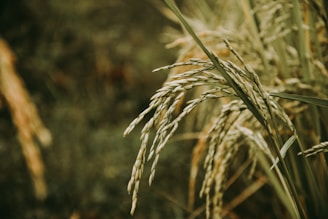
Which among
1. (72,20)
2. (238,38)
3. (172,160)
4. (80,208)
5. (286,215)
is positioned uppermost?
(72,20)

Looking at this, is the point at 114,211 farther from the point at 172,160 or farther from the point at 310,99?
the point at 310,99

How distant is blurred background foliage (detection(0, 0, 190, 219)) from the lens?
205cm

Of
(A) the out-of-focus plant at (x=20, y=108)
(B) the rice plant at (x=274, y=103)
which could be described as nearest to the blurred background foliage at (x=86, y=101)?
(A) the out-of-focus plant at (x=20, y=108)

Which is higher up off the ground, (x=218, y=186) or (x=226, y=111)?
(x=226, y=111)

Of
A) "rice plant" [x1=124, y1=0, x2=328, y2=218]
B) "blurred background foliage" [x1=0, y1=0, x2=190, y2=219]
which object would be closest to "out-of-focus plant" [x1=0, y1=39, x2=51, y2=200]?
"blurred background foliage" [x1=0, y1=0, x2=190, y2=219]

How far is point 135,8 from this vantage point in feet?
15.1

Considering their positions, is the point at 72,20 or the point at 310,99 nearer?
the point at 310,99

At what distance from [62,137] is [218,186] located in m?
1.97

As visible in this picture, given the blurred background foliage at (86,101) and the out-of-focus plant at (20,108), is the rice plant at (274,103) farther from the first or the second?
the out-of-focus plant at (20,108)

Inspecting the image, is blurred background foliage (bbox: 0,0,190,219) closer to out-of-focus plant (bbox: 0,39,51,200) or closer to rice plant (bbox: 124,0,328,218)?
out-of-focus plant (bbox: 0,39,51,200)

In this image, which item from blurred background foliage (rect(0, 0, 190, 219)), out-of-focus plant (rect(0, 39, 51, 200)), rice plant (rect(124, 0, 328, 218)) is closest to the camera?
rice plant (rect(124, 0, 328, 218))

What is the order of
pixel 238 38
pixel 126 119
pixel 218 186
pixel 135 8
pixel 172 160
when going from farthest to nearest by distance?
pixel 135 8 < pixel 126 119 < pixel 172 160 < pixel 238 38 < pixel 218 186

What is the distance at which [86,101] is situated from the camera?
3.11m

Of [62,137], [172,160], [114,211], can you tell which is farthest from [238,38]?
[62,137]
